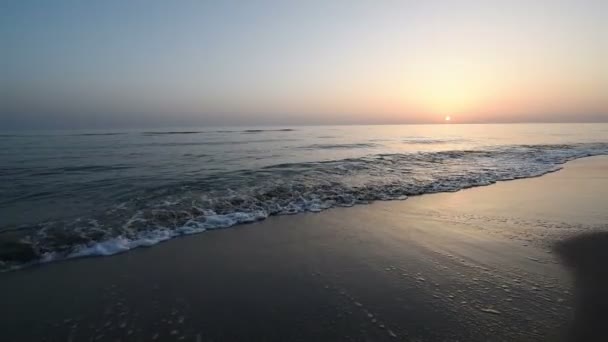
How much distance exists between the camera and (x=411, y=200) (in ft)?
31.1

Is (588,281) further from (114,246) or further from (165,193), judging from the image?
(165,193)

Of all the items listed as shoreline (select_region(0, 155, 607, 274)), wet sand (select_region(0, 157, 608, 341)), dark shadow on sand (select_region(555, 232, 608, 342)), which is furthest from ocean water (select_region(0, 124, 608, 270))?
dark shadow on sand (select_region(555, 232, 608, 342))

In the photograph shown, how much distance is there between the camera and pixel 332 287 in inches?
163

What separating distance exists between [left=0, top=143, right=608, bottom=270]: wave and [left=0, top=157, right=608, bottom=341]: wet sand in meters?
0.68

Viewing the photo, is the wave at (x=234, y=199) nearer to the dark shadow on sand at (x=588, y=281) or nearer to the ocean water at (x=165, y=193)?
the ocean water at (x=165, y=193)

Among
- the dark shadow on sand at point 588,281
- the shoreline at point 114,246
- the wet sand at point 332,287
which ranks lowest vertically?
the shoreline at point 114,246

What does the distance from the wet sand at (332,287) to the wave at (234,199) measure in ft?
2.24

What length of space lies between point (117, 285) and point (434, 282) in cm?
430

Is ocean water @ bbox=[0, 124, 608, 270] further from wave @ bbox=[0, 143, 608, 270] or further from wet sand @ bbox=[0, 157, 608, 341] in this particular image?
wet sand @ bbox=[0, 157, 608, 341]

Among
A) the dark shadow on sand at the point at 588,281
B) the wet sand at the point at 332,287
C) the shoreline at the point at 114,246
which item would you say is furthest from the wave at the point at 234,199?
the dark shadow on sand at the point at 588,281

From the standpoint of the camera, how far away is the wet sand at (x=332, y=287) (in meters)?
3.27

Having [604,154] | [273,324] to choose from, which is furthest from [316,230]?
[604,154]

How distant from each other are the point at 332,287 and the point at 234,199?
5682 millimetres

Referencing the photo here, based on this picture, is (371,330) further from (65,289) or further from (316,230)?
(65,289)
